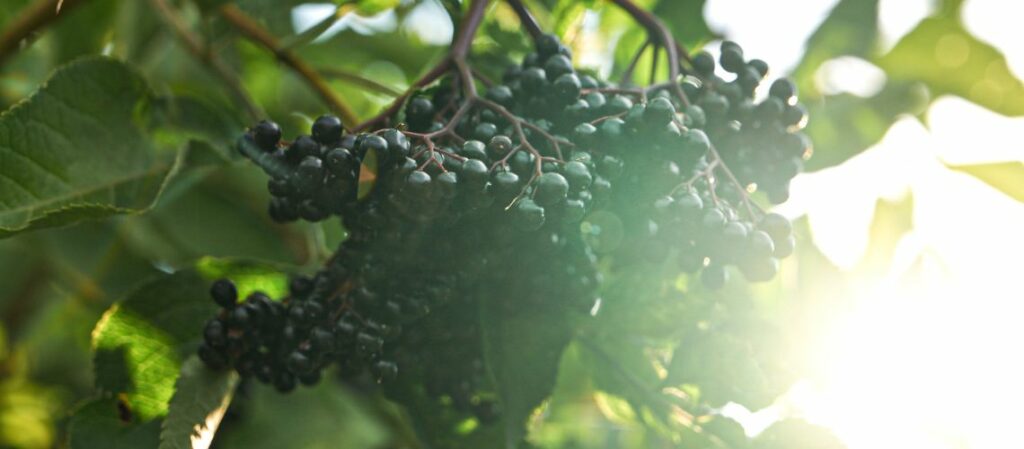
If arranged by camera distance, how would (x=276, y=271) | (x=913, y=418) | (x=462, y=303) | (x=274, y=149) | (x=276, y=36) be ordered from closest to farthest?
(x=274, y=149)
(x=462, y=303)
(x=276, y=271)
(x=913, y=418)
(x=276, y=36)

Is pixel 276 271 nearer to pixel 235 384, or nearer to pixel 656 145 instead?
pixel 235 384

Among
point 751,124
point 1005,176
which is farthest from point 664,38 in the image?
point 1005,176

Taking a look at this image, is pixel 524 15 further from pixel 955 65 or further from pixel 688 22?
pixel 955 65

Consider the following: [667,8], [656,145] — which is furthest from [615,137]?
[667,8]

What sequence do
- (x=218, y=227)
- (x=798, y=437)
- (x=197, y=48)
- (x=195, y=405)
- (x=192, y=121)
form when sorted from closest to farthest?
1. (x=195, y=405)
2. (x=798, y=437)
3. (x=192, y=121)
4. (x=197, y=48)
5. (x=218, y=227)

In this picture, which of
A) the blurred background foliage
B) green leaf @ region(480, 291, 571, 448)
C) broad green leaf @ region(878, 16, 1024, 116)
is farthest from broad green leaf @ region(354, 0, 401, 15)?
broad green leaf @ region(878, 16, 1024, 116)

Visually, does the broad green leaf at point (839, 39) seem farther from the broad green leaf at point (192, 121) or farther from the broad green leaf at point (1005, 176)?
the broad green leaf at point (192, 121)
